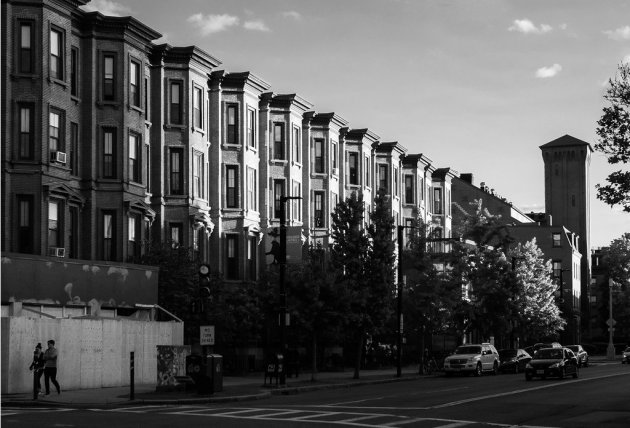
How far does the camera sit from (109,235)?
48688 mm

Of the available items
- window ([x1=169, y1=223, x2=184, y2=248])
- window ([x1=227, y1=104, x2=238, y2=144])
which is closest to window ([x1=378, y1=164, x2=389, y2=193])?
window ([x1=227, y1=104, x2=238, y2=144])

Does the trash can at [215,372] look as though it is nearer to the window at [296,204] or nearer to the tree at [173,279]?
the tree at [173,279]

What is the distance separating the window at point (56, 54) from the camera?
147ft

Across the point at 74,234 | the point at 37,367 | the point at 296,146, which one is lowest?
the point at 37,367

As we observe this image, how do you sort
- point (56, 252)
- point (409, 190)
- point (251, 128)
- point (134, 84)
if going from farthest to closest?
point (409, 190)
point (251, 128)
point (134, 84)
point (56, 252)

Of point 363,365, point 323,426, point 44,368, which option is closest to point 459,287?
point 363,365

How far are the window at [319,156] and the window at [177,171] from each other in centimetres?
1844

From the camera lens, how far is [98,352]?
134 feet

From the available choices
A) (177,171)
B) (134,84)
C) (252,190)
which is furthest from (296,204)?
(134,84)

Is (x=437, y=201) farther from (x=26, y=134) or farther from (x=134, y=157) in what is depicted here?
(x=26, y=134)

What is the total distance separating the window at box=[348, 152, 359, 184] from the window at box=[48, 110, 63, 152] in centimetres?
3512

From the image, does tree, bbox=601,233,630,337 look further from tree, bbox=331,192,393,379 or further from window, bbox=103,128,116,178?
window, bbox=103,128,116,178

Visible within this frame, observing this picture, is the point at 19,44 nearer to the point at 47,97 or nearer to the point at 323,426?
the point at 47,97

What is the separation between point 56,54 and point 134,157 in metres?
7.08
